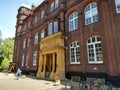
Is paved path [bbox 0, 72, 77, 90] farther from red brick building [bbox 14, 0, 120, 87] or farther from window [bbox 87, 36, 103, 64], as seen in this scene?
window [bbox 87, 36, 103, 64]

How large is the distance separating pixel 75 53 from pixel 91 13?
16.6 feet

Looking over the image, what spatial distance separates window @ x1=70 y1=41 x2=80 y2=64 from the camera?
14.0m

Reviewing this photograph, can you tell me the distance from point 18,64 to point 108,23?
930 inches

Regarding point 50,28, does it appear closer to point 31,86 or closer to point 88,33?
point 88,33

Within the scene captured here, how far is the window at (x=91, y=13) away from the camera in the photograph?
1320 centimetres

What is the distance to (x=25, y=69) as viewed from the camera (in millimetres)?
Answer: 24984

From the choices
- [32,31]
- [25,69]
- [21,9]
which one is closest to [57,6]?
[32,31]

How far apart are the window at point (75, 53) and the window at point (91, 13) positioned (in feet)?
9.72

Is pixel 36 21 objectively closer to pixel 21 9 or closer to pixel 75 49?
pixel 21 9

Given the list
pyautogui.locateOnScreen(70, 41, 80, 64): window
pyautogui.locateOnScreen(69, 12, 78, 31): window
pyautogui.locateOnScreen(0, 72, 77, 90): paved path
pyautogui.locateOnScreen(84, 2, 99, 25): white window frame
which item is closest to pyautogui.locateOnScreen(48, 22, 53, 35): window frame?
pyautogui.locateOnScreen(69, 12, 78, 31): window

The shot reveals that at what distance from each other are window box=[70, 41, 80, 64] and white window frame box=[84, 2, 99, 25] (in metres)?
2.96

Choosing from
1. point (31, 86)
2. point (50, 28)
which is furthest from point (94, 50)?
point (50, 28)

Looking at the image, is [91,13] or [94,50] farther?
[91,13]

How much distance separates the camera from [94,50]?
40.2ft
